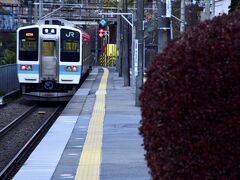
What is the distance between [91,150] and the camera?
41.6 feet

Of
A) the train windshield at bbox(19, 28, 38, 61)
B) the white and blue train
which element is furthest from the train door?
the train windshield at bbox(19, 28, 38, 61)

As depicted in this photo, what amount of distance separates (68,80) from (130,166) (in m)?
17.3

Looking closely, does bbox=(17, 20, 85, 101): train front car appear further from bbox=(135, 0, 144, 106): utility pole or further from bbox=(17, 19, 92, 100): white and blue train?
bbox=(135, 0, 144, 106): utility pole

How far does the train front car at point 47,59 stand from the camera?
27.4m

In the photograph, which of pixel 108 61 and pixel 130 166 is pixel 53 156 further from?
pixel 108 61

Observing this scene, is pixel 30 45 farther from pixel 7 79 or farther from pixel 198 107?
pixel 198 107

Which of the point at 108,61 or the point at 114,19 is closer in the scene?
the point at 114,19

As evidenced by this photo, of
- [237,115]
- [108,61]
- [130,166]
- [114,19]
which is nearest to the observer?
[237,115]

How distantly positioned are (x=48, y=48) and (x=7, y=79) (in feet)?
19.8

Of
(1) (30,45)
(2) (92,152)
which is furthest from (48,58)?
(2) (92,152)

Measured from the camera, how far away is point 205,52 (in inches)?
197

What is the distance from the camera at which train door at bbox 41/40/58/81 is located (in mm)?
27672

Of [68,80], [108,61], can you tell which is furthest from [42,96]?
[108,61]

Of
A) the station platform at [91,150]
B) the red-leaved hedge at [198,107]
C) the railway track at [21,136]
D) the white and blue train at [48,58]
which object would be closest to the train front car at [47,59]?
the white and blue train at [48,58]
